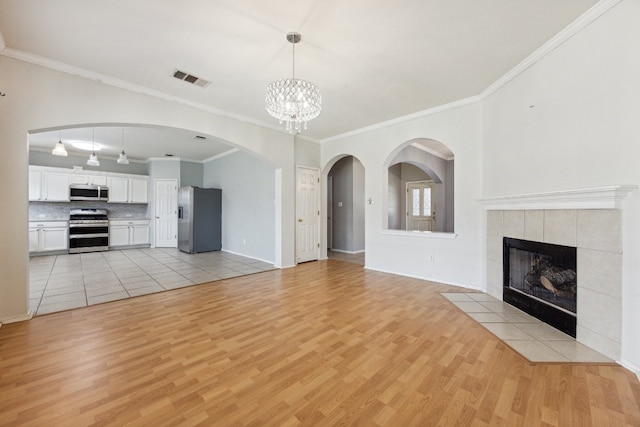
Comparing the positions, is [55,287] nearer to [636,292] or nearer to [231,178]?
[231,178]

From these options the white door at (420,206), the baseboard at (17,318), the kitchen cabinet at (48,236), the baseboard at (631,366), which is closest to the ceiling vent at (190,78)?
the baseboard at (17,318)

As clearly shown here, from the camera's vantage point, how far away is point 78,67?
122 inches

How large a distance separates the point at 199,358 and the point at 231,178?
6.05 meters

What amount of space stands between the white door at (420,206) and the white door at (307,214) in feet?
14.5

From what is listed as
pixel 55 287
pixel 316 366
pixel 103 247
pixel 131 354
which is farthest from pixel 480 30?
pixel 103 247

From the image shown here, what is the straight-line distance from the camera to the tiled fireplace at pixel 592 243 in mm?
2102

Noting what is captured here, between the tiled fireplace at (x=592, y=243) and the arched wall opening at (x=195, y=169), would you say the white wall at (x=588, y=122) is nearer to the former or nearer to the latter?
the tiled fireplace at (x=592, y=243)

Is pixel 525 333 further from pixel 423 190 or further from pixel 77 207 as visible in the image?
pixel 77 207

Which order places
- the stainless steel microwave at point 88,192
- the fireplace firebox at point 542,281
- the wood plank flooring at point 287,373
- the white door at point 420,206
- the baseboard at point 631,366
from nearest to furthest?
1. the wood plank flooring at point 287,373
2. the baseboard at point 631,366
3. the fireplace firebox at point 542,281
4. the stainless steel microwave at point 88,192
5. the white door at point 420,206

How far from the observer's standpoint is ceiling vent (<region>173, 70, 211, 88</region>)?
10.8ft

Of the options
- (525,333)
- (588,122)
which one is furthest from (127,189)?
(588,122)

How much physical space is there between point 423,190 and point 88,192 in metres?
10.5

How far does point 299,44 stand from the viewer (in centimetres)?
271

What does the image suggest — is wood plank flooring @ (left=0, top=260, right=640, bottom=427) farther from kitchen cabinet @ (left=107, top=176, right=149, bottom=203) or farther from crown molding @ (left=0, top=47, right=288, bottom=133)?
kitchen cabinet @ (left=107, top=176, right=149, bottom=203)
